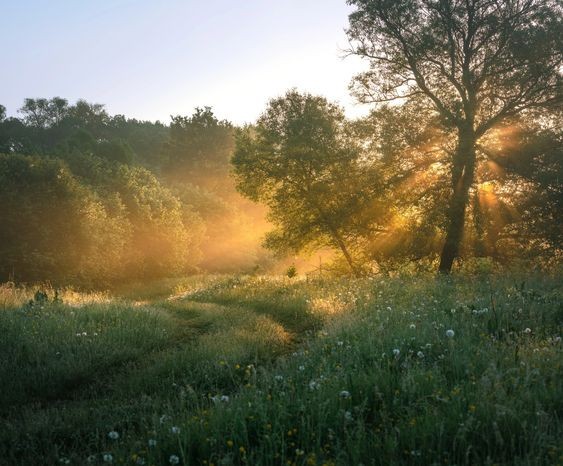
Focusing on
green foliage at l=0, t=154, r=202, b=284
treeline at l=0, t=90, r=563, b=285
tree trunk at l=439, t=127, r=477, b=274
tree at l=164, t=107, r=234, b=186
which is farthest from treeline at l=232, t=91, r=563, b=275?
tree at l=164, t=107, r=234, b=186

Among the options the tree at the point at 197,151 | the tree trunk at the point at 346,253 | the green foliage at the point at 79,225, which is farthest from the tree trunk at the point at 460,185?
the tree at the point at 197,151

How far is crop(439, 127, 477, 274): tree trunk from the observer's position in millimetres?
16812

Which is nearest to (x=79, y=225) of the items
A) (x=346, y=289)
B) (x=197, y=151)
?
(x=346, y=289)

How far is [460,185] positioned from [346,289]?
6.62m

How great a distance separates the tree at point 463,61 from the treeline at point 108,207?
20752mm

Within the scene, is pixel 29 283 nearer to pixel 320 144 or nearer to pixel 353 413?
pixel 320 144

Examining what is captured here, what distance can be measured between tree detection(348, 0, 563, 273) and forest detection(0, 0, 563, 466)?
75mm

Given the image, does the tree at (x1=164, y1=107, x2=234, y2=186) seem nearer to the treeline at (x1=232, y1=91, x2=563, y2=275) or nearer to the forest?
the forest

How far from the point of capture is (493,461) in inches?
141

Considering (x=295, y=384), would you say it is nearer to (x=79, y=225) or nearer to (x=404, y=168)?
(x=404, y=168)

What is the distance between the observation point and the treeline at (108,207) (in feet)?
91.2

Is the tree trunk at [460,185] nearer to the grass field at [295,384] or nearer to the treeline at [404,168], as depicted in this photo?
the treeline at [404,168]

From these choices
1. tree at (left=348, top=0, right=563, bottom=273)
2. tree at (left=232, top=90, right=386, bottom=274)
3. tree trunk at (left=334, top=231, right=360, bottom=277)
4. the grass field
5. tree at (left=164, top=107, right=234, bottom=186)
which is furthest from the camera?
tree at (left=164, top=107, right=234, bottom=186)

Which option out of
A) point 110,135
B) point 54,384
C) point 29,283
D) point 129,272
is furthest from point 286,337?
point 110,135
